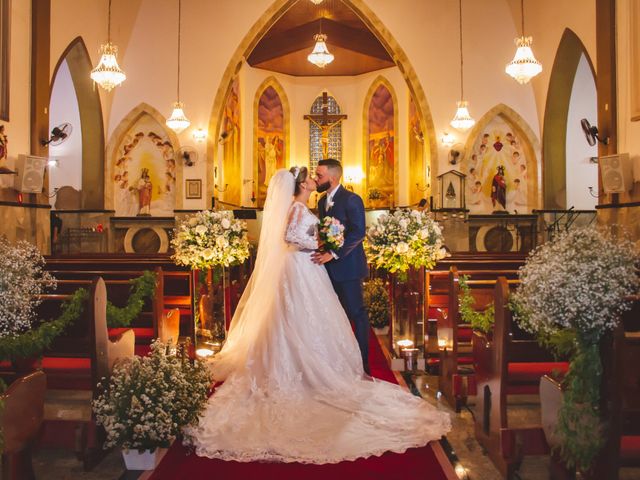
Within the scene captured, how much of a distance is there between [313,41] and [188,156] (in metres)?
6.31

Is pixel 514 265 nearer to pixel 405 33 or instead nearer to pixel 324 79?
pixel 405 33

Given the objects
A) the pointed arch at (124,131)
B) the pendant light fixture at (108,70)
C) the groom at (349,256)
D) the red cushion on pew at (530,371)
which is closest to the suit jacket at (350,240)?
the groom at (349,256)

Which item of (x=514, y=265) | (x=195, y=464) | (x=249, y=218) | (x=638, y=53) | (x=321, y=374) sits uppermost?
(x=638, y=53)

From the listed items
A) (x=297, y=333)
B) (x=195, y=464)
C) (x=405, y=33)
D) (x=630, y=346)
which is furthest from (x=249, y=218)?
(x=630, y=346)

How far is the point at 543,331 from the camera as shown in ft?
9.66

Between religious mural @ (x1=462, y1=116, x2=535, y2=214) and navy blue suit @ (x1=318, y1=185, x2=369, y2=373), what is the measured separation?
9.67 m

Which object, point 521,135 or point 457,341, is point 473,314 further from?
point 521,135

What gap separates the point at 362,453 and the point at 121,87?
12.8 metres

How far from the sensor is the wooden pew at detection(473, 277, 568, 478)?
10.6ft

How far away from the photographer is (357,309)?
16.8 ft

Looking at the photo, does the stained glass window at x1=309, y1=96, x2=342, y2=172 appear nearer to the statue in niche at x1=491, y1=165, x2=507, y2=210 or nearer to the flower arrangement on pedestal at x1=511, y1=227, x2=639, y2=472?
the statue in niche at x1=491, y1=165, x2=507, y2=210

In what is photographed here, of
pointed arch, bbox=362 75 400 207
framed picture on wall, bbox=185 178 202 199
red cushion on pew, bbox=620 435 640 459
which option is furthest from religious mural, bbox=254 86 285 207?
red cushion on pew, bbox=620 435 640 459

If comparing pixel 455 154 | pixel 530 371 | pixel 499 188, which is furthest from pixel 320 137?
pixel 530 371

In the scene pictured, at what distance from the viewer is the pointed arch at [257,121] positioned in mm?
19078
